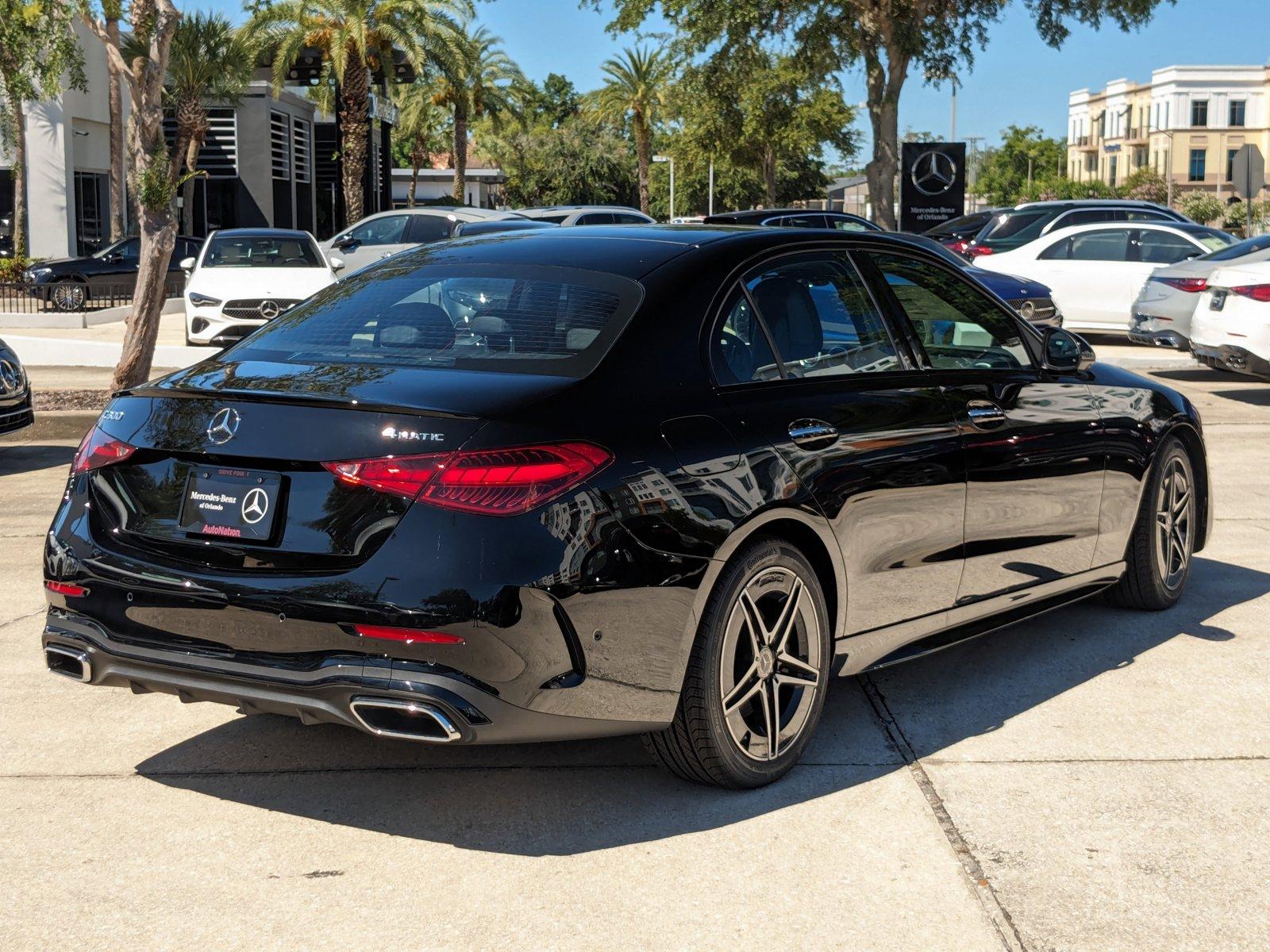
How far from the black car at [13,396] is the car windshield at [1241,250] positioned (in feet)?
36.0

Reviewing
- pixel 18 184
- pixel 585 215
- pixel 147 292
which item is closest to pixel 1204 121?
pixel 18 184

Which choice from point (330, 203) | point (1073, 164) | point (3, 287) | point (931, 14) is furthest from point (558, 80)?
point (3, 287)

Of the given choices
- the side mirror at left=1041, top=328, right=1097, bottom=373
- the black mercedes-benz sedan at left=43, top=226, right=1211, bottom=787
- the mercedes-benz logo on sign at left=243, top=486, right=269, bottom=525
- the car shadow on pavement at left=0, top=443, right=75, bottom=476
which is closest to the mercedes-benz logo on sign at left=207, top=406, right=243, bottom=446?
the black mercedes-benz sedan at left=43, top=226, right=1211, bottom=787

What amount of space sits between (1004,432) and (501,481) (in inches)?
89.3

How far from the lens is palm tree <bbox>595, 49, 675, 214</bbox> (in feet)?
220

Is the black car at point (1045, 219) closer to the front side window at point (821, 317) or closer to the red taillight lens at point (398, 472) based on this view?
the front side window at point (821, 317)

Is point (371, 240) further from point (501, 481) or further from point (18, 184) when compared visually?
point (501, 481)

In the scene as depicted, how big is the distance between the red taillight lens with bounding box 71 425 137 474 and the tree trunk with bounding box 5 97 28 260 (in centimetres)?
3126

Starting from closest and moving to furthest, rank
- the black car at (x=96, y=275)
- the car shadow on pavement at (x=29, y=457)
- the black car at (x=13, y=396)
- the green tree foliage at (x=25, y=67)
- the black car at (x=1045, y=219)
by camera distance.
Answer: the black car at (x=13, y=396), the car shadow on pavement at (x=29, y=457), the green tree foliage at (x=25, y=67), the black car at (x=1045, y=219), the black car at (x=96, y=275)

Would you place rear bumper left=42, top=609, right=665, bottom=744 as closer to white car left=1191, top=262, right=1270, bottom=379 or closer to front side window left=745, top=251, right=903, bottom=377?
front side window left=745, top=251, right=903, bottom=377

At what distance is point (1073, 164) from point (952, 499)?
157619 mm

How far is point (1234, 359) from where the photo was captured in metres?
14.0

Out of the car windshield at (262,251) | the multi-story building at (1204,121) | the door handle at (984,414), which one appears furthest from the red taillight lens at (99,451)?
the multi-story building at (1204,121)

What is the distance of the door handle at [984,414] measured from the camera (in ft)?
17.4
